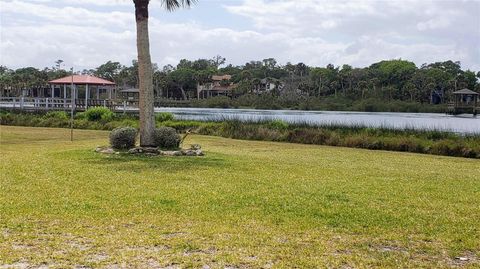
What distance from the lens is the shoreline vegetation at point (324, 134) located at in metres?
24.7

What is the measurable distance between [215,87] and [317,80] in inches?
927

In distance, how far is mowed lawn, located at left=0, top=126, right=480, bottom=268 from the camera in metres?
5.77

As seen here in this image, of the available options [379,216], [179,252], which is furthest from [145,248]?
[379,216]

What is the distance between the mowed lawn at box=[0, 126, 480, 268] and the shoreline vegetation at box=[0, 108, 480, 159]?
10999 millimetres

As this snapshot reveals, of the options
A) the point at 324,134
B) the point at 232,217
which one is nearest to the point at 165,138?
the point at 232,217

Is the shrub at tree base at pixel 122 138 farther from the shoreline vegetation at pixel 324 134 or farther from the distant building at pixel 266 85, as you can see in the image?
the distant building at pixel 266 85

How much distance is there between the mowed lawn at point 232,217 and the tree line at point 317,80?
85.3m

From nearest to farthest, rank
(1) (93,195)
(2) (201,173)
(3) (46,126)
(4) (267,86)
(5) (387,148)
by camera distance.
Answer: (1) (93,195) → (2) (201,173) → (5) (387,148) → (3) (46,126) → (4) (267,86)

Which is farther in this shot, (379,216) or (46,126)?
(46,126)

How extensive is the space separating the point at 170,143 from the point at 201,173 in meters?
5.46

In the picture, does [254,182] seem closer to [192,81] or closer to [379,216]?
[379,216]

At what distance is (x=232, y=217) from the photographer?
7953 mm

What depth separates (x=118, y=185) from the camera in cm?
1093

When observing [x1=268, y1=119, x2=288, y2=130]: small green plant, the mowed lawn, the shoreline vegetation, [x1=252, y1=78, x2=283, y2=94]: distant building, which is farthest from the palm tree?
[x1=252, y1=78, x2=283, y2=94]: distant building
